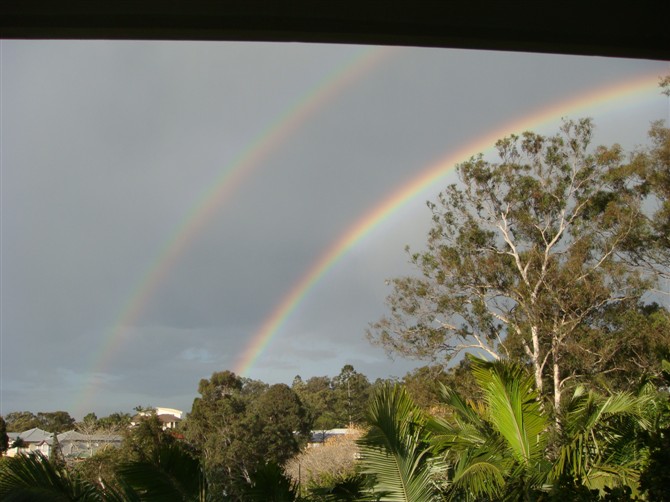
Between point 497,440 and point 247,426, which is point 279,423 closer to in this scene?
point 247,426

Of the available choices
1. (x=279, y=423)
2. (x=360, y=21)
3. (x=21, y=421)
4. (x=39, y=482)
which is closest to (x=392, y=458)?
(x=39, y=482)

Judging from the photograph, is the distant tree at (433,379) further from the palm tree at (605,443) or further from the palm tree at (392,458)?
the palm tree at (392,458)

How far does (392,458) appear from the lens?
4535 millimetres

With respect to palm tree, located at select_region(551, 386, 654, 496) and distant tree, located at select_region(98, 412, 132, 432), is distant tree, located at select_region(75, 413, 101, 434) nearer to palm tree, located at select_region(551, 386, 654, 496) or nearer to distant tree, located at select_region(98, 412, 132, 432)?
distant tree, located at select_region(98, 412, 132, 432)

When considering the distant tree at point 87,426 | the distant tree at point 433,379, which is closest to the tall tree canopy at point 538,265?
the distant tree at point 433,379

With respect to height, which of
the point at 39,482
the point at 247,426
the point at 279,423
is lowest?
the point at 39,482

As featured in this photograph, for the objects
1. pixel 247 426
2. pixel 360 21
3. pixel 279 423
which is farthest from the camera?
pixel 279 423

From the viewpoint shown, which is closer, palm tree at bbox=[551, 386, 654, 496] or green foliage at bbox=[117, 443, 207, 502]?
green foliage at bbox=[117, 443, 207, 502]

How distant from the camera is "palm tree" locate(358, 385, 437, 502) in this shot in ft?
14.7

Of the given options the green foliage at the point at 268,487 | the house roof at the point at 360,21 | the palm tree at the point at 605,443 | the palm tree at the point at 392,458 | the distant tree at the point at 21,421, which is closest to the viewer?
the house roof at the point at 360,21

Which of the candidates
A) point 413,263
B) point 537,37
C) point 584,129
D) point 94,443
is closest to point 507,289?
point 413,263

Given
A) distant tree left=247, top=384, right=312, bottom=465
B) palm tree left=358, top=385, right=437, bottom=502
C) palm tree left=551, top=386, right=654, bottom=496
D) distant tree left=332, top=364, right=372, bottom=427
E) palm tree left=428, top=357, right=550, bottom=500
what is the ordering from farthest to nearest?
distant tree left=332, top=364, right=372, bottom=427, distant tree left=247, top=384, right=312, bottom=465, palm tree left=551, top=386, right=654, bottom=496, palm tree left=428, top=357, right=550, bottom=500, palm tree left=358, top=385, right=437, bottom=502

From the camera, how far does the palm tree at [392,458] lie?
4.49m

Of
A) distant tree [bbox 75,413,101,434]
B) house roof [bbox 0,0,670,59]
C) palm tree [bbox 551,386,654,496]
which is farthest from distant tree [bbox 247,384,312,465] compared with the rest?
house roof [bbox 0,0,670,59]
